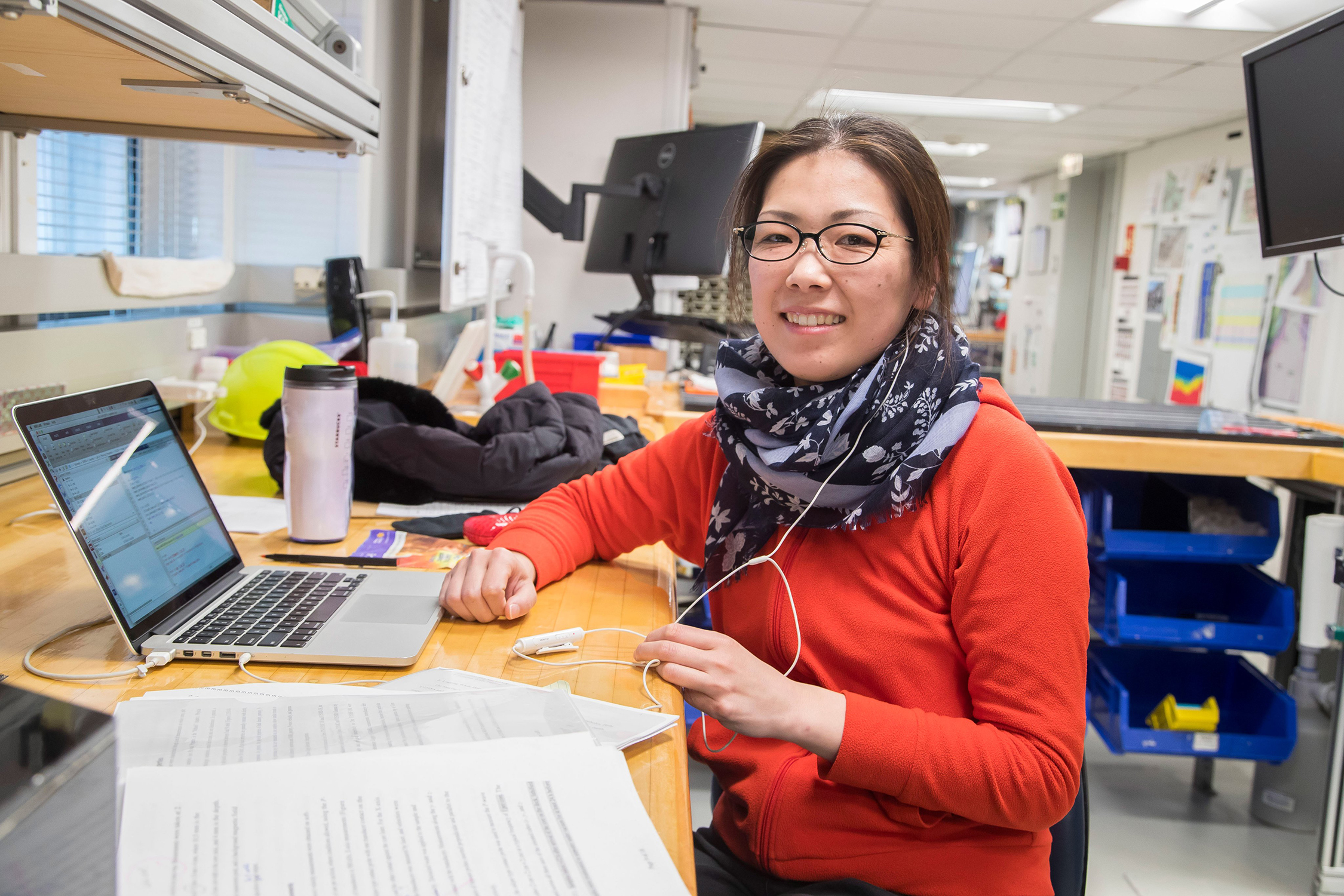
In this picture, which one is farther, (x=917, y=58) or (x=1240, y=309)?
(x=1240, y=309)

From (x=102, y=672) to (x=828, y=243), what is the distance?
2.47ft

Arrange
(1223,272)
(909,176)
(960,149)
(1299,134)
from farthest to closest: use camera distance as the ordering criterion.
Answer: (960,149)
(1223,272)
(1299,134)
(909,176)

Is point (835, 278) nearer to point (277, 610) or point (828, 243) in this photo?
point (828, 243)

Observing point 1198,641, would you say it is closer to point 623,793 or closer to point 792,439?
point 792,439

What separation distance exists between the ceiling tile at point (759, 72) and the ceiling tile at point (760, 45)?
9 centimetres

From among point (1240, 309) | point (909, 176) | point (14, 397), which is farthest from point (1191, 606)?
point (1240, 309)

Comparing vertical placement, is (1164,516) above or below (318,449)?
below

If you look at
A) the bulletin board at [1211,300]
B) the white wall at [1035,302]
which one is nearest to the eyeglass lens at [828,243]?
the bulletin board at [1211,300]

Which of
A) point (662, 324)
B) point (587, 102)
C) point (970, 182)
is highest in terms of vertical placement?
point (970, 182)

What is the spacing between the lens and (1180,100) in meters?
4.76

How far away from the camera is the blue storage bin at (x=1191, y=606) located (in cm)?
188

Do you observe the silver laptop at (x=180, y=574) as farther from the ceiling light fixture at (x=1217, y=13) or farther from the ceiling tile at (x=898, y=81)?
the ceiling tile at (x=898, y=81)

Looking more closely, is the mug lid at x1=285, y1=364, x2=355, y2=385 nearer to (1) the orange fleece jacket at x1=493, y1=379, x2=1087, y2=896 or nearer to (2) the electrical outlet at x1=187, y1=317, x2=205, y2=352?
(1) the orange fleece jacket at x1=493, y1=379, x2=1087, y2=896

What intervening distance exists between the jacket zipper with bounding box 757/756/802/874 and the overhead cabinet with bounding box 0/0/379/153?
77 centimetres
